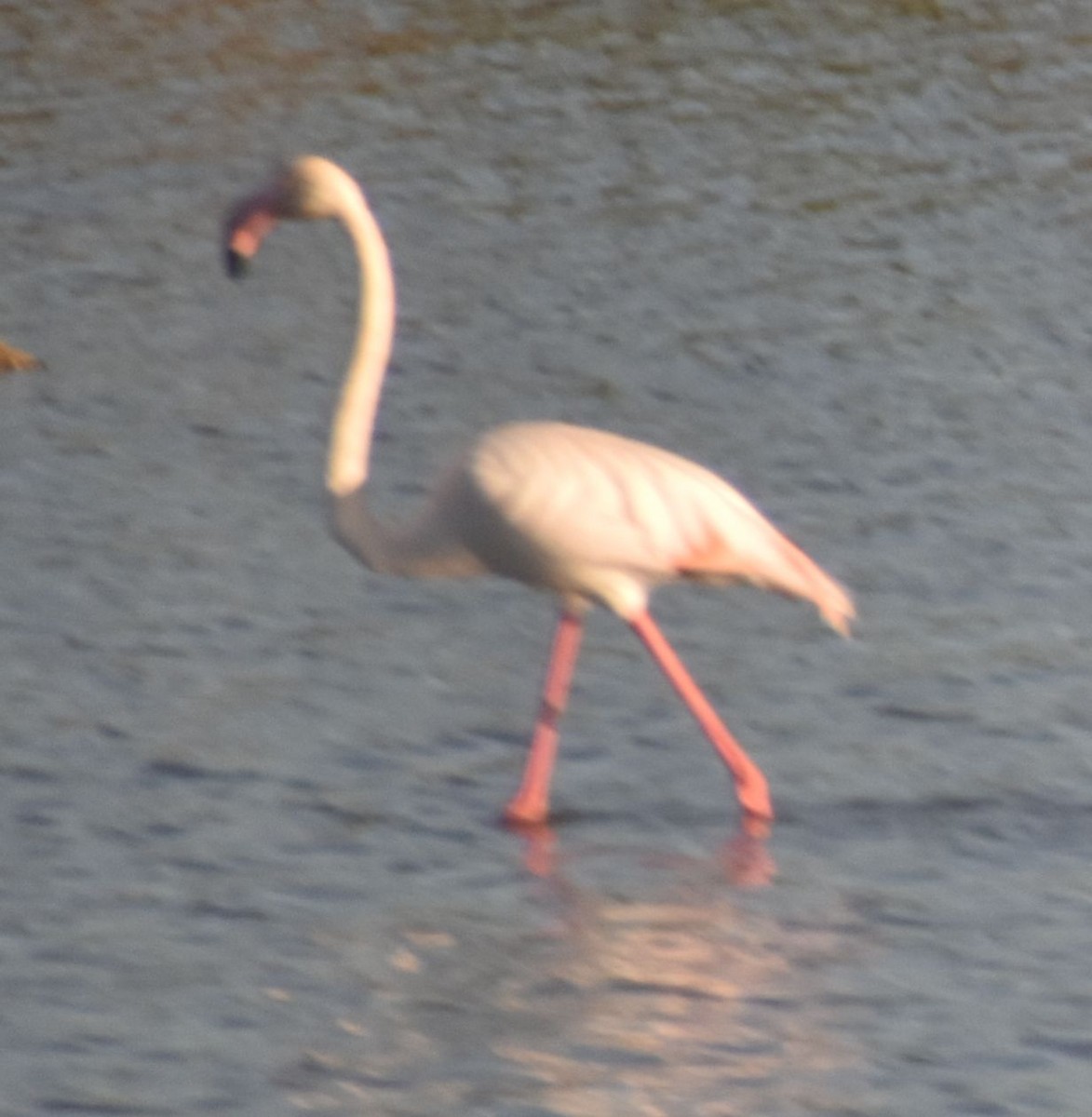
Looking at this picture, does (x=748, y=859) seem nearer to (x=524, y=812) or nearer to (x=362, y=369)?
(x=524, y=812)

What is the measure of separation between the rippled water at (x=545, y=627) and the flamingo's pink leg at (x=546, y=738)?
0.09 meters

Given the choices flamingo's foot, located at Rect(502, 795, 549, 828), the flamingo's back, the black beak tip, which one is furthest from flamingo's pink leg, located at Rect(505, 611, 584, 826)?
the black beak tip

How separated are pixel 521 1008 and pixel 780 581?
5.24ft

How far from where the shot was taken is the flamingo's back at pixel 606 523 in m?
7.34

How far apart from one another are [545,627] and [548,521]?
5.77 feet

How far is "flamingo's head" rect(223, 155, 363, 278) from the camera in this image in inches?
295

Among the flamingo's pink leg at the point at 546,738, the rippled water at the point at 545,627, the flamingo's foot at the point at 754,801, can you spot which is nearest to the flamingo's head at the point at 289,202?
the flamingo's pink leg at the point at 546,738

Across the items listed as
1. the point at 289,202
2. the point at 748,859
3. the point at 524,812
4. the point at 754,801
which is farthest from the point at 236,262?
the point at 748,859

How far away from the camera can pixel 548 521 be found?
24.0 ft

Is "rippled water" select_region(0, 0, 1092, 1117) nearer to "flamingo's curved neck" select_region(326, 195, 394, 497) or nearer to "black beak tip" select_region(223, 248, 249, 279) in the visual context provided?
"flamingo's curved neck" select_region(326, 195, 394, 497)

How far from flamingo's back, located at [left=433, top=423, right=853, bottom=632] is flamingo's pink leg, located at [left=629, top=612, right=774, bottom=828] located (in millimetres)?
106

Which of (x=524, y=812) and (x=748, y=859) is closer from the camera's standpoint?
(x=748, y=859)

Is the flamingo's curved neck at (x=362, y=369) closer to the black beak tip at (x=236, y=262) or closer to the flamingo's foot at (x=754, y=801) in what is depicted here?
the black beak tip at (x=236, y=262)

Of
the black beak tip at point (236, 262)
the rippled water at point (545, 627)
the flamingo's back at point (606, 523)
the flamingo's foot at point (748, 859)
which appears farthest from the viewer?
the black beak tip at point (236, 262)
